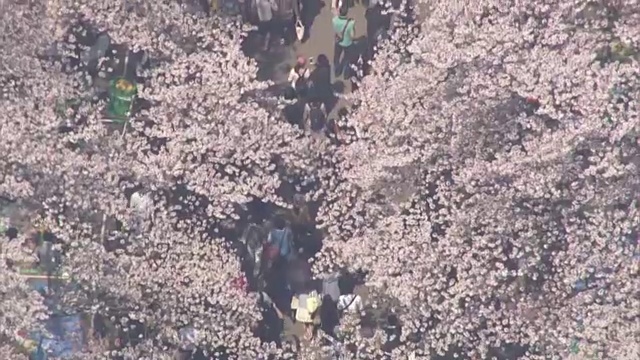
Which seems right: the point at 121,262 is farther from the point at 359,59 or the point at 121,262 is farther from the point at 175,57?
the point at 359,59

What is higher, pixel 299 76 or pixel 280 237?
pixel 299 76

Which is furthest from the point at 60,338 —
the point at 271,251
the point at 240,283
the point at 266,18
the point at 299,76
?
the point at 266,18

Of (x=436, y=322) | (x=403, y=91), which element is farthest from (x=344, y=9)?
(x=436, y=322)

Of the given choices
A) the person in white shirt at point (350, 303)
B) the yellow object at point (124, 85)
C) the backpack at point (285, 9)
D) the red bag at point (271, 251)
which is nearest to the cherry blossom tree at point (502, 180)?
the person in white shirt at point (350, 303)

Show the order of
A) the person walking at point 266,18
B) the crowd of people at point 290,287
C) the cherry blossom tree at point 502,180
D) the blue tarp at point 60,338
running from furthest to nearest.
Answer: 1. the crowd of people at point 290,287
2. the person walking at point 266,18
3. the blue tarp at point 60,338
4. the cherry blossom tree at point 502,180

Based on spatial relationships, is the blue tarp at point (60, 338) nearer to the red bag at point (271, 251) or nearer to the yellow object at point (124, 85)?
the red bag at point (271, 251)

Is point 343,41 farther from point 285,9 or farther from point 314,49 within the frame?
point 285,9
